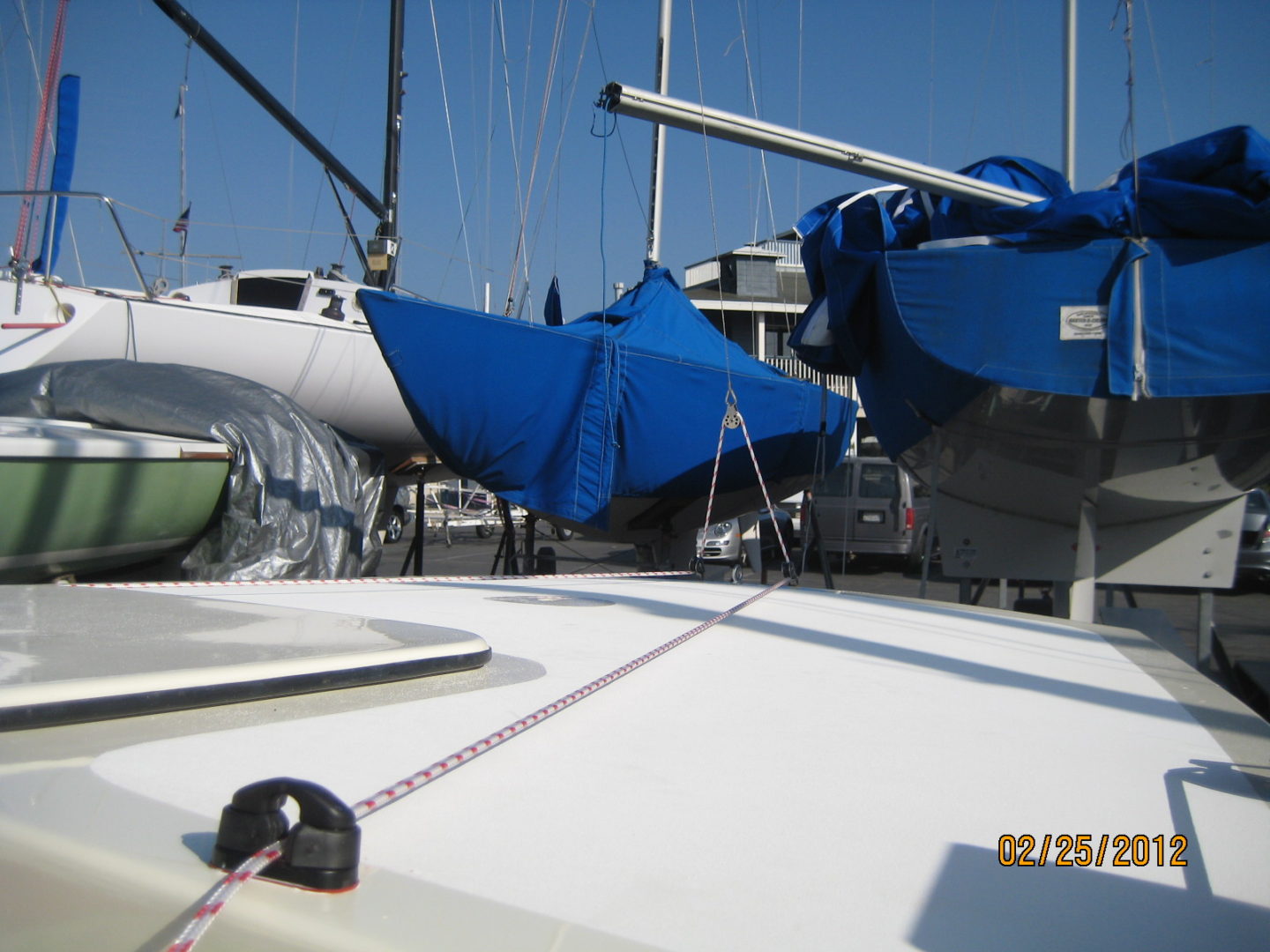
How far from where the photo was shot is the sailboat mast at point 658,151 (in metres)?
6.92

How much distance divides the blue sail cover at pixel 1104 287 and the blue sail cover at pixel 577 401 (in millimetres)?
1743

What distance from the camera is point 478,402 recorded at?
527 cm

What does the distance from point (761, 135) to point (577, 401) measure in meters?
2.80

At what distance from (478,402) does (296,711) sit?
418 cm

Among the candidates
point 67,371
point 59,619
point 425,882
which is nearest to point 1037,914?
point 425,882

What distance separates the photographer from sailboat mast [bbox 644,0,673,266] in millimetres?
6918

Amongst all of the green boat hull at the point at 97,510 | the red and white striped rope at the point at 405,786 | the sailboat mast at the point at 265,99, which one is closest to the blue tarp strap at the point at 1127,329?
the red and white striped rope at the point at 405,786

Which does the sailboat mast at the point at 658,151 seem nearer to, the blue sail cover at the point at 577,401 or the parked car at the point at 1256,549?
the blue sail cover at the point at 577,401
